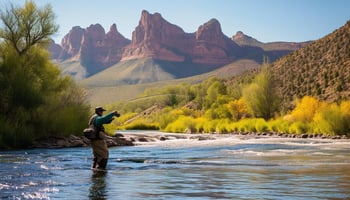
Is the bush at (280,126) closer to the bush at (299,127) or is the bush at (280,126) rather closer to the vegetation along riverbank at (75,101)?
the vegetation along riverbank at (75,101)

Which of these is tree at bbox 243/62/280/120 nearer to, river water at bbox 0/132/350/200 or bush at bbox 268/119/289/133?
bush at bbox 268/119/289/133

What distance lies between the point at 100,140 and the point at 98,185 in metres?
3.85

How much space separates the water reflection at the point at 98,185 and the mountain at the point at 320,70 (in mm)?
53926

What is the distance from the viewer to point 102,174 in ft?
49.9

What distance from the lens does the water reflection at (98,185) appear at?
1063cm

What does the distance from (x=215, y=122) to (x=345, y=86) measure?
18847 mm

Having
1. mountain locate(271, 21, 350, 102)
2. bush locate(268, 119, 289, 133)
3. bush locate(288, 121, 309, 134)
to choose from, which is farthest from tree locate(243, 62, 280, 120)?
bush locate(288, 121, 309, 134)

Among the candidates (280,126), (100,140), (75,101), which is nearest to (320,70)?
(280,126)

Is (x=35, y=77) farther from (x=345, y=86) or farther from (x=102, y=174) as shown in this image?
(x=345, y=86)

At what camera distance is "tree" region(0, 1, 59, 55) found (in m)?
38.0

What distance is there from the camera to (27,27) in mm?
39031

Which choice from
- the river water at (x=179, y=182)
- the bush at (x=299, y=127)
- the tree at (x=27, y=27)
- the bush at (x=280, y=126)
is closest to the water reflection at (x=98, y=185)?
the river water at (x=179, y=182)

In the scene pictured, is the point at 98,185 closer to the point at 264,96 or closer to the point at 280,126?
the point at 280,126

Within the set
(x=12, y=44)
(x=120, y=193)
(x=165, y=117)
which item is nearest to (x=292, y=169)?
(x=120, y=193)
